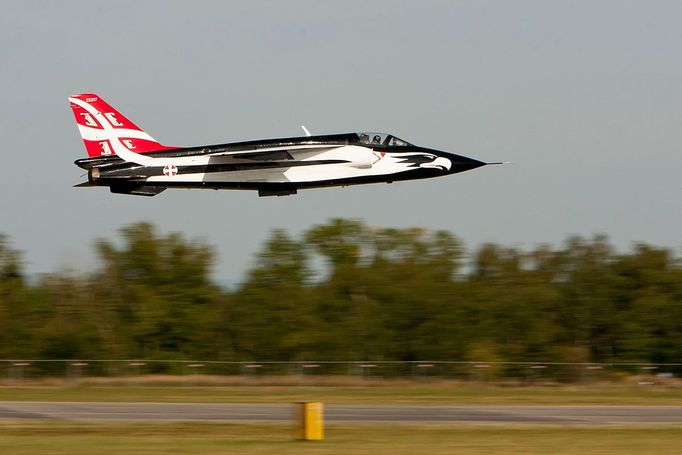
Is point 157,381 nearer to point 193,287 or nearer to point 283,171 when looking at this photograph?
point 283,171

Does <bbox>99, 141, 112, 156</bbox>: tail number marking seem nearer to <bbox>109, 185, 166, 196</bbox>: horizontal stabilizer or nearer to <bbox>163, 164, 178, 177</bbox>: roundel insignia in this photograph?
<bbox>109, 185, 166, 196</bbox>: horizontal stabilizer

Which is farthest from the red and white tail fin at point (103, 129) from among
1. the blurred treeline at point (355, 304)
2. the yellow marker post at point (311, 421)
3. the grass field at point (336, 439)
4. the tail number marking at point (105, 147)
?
the blurred treeline at point (355, 304)

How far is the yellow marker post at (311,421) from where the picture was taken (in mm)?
22994

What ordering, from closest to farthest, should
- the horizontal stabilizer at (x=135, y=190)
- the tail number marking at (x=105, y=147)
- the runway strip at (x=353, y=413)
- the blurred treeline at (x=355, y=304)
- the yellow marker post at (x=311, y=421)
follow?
the yellow marker post at (x=311, y=421)
the runway strip at (x=353, y=413)
the horizontal stabilizer at (x=135, y=190)
the tail number marking at (x=105, y=147)
the blurred treeline at (x=355, y=304)

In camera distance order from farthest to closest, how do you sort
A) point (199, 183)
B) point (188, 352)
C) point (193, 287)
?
1. point (193, 287)
2. point (188, 352)
3. point (199, 183)

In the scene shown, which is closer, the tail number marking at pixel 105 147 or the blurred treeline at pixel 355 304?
the tail number marking at pixel 105 147

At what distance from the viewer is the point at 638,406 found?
114 ft

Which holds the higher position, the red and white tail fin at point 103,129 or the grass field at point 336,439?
the red and white tail fin at point 103,129

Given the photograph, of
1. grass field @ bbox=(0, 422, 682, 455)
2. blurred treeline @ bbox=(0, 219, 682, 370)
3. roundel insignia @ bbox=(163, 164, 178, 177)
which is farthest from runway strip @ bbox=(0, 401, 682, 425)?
blurred treeline @ bbox=(0, 219, 682, 370)

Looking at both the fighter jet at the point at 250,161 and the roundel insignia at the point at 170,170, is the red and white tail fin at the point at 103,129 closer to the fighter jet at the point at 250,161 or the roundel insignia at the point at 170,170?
the fighter jet at the point at 250,161

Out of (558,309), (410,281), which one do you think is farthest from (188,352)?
(558,309)

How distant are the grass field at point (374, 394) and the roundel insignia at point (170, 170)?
9.98 meters

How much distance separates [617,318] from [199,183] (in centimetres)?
4324

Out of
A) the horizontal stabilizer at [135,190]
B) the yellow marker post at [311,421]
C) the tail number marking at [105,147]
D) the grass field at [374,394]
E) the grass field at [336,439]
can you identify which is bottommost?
the grass field at [336,439]
